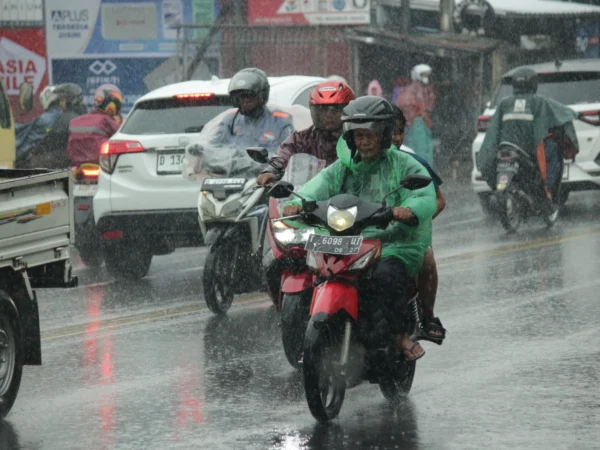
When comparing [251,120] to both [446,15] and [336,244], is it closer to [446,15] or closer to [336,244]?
[336,244]

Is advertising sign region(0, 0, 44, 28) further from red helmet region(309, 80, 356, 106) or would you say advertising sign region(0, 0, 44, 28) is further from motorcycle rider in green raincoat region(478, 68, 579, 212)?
red helmet region(309, 80, 356, 106)

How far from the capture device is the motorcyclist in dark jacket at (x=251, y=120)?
1136 cm

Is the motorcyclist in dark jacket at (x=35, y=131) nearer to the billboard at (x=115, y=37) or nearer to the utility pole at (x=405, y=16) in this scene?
the billboard at (x=115, y=37)

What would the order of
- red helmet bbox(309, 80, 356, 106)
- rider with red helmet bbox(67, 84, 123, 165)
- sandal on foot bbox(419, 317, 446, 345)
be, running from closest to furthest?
sandal on foot bbox(419, 317, 446, 345) < red helmet bbox(309, 80, 356, 106) < rider with red helmet bbox(67, 84, 123, 165)

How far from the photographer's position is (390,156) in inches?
305

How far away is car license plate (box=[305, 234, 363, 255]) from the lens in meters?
7.09

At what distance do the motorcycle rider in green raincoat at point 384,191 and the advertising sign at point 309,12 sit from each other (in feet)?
56.4

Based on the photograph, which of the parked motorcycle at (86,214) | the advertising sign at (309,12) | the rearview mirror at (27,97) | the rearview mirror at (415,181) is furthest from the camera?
the advertising sign at (309,12)

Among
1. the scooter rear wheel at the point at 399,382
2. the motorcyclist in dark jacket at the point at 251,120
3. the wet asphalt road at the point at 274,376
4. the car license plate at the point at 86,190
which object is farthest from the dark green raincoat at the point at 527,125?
the scooter rear wheel at the point at 399,382

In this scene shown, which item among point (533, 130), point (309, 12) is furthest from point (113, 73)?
point (533, 130)

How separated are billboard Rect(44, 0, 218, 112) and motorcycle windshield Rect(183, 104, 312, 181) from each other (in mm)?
14117

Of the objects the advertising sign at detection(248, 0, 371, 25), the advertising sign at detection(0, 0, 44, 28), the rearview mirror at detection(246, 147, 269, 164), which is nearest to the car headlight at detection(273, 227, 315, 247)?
the rearview mirror at detection(246, 147, 269, 164)

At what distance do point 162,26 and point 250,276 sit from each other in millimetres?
14743

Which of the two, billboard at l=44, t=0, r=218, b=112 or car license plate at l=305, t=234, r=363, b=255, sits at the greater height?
car license plate at l=305, t=234, r=363, b=255
